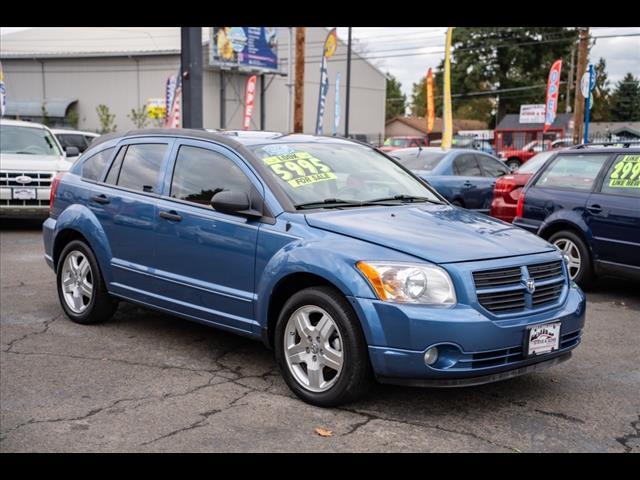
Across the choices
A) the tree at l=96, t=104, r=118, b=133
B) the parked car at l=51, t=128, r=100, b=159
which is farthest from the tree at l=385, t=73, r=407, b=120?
Result: the parked car at l=51, t=128, r=100, b=159

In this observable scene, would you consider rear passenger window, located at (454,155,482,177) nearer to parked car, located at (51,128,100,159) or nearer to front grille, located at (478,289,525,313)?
front grille, located at (478,289,525,313)

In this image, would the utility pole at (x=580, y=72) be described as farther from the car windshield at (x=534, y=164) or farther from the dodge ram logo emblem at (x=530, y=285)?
the dodge ram logo emblem at (x=530, y=285)

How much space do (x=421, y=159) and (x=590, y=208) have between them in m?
5.24

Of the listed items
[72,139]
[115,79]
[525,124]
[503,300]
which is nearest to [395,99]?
[525,124]

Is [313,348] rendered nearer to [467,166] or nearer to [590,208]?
[590,208]

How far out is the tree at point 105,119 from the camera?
39.8m

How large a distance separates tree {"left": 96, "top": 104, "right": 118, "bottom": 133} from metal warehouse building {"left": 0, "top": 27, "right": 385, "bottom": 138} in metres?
0.45

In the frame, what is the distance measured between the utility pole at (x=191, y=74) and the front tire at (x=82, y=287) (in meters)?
7.79

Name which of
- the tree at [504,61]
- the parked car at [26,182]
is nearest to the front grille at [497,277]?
the parked car at [26,182]

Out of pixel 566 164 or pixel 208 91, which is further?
pixel 208 91
